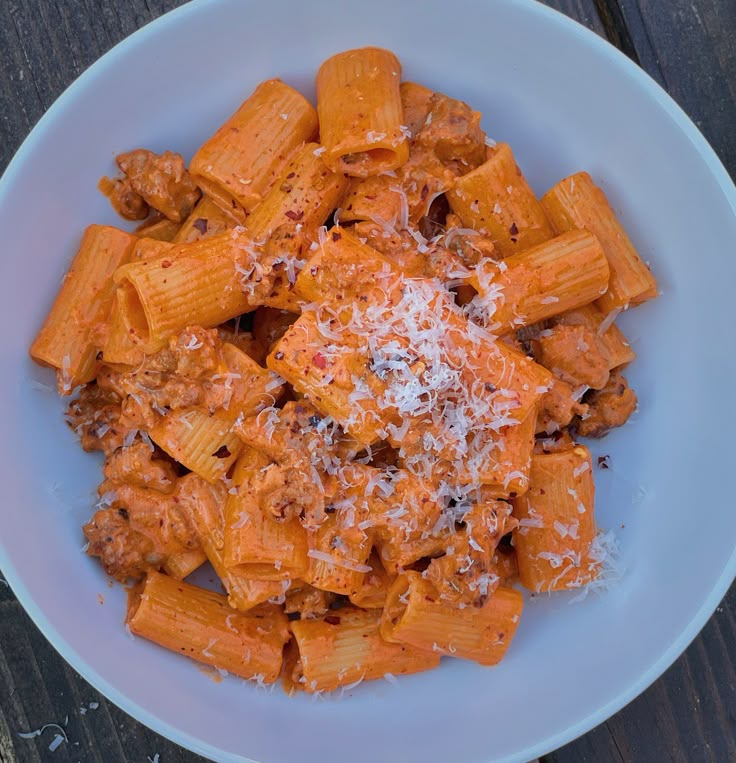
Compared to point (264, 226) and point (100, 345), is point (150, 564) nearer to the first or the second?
point (100, 345)

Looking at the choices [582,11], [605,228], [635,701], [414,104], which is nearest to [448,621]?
[635,701]

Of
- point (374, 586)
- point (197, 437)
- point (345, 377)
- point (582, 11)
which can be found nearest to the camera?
point (345, 377)

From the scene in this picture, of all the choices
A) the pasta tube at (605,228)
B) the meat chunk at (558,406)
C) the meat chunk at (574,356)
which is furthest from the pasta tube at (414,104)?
the meat chunk at (558,406)

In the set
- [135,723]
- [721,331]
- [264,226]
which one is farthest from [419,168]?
[135,723]

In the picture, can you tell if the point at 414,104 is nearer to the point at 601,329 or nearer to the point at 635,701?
the point at 601,329

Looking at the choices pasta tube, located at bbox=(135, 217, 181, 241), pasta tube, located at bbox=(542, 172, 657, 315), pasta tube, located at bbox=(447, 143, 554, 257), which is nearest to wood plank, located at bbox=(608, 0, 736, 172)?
pasta tube, located at bbox=(542, 172, 657, 315)

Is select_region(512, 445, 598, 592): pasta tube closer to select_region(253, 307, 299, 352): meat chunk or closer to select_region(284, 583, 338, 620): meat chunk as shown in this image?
select_region(284, 583, 338, 620): meat chunk
